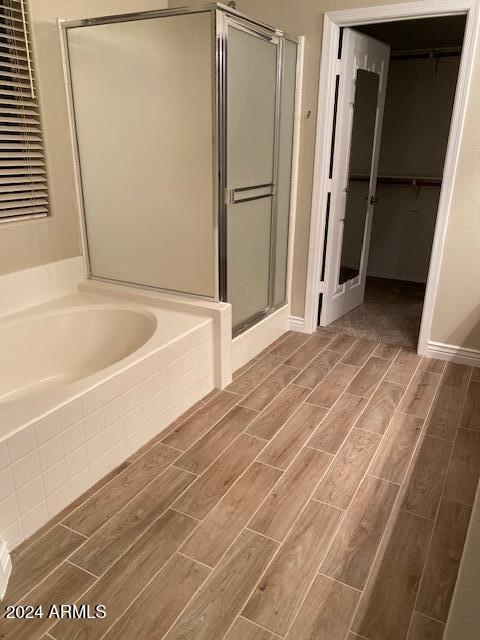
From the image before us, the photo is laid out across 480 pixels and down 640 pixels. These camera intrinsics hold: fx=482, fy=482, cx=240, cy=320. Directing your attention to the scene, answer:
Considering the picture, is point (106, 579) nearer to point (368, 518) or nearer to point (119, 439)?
point (119, 439)

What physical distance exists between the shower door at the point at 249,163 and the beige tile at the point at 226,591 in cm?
140

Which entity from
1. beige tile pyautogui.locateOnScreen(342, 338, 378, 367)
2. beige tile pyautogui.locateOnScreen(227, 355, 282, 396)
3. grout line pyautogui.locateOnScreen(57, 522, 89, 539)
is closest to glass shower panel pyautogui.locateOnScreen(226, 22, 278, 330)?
beige tile pyautogui.locateOnScreen(227, 355, 282, 396)

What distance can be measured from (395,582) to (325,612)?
27 cm

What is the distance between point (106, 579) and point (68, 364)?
1380 millimetres

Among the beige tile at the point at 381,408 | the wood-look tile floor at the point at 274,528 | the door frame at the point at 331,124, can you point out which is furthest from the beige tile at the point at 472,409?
the door frame at the point at 331,124

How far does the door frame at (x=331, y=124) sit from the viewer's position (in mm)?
2596

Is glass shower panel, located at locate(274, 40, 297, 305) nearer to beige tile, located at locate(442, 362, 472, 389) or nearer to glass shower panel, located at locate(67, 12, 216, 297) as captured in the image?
glass shower panel, located at locate(67, 12, 216, 297)

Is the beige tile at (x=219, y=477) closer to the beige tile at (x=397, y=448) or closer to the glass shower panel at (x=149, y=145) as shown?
the beige tile at (x=397, y=448)

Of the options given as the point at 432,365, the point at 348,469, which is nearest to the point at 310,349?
the point at 432,365

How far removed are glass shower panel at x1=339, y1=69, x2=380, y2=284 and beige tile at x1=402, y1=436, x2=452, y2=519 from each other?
68.5 inches

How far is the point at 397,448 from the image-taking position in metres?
2.23

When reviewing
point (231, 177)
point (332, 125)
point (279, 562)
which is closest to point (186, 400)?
point (279, 562)

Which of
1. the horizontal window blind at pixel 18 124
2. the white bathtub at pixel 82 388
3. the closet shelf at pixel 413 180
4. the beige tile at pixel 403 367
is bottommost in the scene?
the beige tile at pixel 403 367

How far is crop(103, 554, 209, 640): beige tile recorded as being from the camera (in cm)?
138
